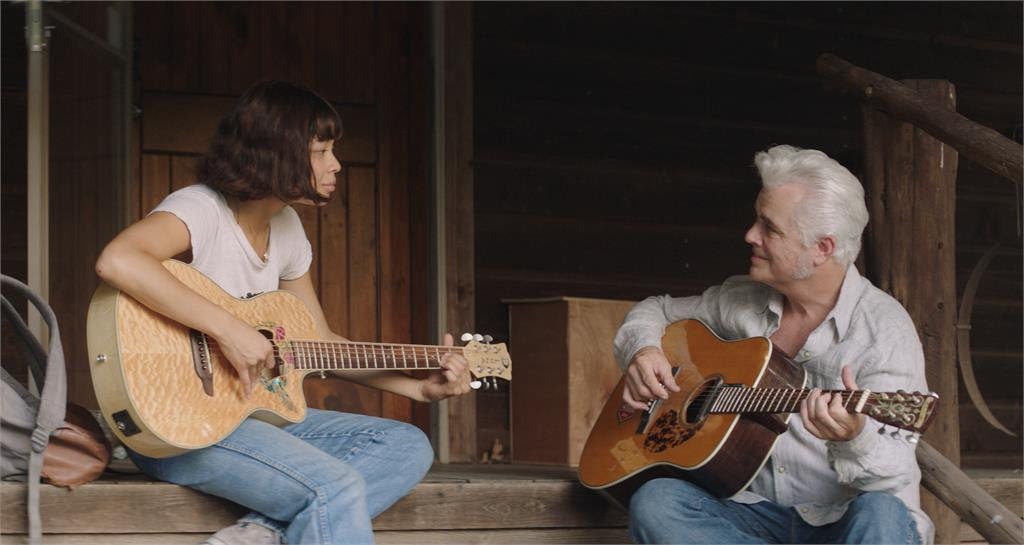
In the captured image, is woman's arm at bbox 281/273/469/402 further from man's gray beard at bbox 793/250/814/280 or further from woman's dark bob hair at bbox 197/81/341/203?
man's gray beard at bbox 793/250/814/280

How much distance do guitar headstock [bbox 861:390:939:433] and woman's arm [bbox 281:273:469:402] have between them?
0.92 meters

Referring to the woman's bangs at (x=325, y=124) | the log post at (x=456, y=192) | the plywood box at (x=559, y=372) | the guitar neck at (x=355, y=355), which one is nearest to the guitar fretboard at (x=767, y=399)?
the guitar neck at (x=355, y=355)

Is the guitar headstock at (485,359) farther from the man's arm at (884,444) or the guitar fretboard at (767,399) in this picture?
the man's arm at (884,444)

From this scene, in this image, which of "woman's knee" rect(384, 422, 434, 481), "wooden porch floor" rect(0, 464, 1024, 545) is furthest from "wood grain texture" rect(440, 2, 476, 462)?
"woman's knee" rect(384, 422, 434, 481)

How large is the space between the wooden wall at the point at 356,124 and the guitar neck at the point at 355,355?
73.6 inches

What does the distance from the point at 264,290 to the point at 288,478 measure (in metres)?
0.51

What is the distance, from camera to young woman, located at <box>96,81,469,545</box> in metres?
2.39

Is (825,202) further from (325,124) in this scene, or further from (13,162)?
(13,162)

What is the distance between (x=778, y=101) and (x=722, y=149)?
35 cm

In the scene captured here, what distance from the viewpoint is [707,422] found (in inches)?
105

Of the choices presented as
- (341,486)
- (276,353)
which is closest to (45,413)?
(276,353)

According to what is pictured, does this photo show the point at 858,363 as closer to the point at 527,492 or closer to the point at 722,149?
the point at 527,492

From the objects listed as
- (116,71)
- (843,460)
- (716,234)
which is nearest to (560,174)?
(716,234)

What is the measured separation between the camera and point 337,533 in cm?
239
